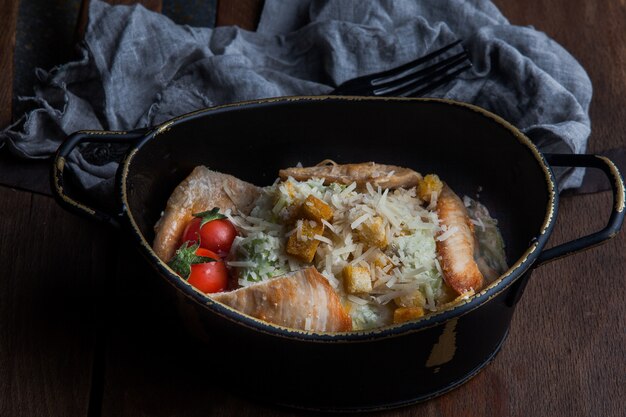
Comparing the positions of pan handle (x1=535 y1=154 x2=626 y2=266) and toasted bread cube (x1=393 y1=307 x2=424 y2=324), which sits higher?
pan handle (x1=535 y1=154 x2=626 y2=266)

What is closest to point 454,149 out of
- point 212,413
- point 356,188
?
point 356,188

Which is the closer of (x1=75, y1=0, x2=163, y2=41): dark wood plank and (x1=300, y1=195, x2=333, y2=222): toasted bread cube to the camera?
(x1=300, y1=195, x2=333, y2=222): toasted bread cube

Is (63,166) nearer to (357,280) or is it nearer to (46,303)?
(46,303)

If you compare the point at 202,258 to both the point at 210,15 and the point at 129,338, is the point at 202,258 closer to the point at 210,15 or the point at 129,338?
the point at 129,338

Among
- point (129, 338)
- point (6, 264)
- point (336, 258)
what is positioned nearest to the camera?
point (336, 258)

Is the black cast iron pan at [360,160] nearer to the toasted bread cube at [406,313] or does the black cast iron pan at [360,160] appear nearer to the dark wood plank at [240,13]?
the toasted bread cube at [406,313]

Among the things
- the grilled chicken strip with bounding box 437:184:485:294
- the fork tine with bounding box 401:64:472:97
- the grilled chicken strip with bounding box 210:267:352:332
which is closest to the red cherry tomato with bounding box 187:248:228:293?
the grilled chicken strip with bounding box 210:267:352:332

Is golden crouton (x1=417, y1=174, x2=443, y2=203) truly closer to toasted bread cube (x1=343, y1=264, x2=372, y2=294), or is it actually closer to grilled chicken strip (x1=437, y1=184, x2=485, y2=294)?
grilled chicken strip (x1=437, y1=184, x2=485, y2=294)
